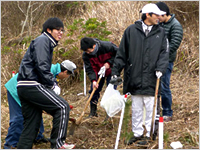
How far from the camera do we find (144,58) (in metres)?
4.02

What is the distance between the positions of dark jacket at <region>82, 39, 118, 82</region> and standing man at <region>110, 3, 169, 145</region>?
3.87 feet

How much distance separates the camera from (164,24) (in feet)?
16.0

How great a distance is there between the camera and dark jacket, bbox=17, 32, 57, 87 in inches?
143

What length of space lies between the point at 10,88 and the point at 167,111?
8.37 feet

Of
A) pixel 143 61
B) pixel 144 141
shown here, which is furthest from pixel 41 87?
pixel 144 141

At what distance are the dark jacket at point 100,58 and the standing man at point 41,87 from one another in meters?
1.51

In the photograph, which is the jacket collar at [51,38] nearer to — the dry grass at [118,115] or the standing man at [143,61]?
the standing man at [143,61]

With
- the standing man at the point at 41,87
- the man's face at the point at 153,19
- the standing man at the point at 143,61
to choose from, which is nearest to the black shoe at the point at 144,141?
the standing man at the point at 143,61

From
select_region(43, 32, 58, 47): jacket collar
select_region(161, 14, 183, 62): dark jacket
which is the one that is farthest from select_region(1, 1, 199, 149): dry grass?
select_region(43, 32, 58, 47): jacket collar

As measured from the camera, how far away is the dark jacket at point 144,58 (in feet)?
13.1

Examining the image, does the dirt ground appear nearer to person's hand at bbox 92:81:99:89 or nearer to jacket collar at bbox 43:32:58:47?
person's hand at bbox 92:81:99:89

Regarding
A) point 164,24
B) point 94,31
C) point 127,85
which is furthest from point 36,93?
point 94,31

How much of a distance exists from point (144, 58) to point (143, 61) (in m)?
0.04

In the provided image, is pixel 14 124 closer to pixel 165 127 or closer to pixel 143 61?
pixel 143 61
